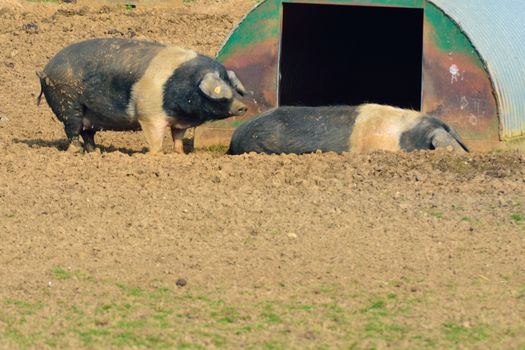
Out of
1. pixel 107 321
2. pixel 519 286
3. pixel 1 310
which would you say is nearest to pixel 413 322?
pixel 519 286

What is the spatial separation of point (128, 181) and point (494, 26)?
4.25 m

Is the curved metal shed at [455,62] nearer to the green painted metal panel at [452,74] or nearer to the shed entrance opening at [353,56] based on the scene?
the green painted metal panel at [452,74]

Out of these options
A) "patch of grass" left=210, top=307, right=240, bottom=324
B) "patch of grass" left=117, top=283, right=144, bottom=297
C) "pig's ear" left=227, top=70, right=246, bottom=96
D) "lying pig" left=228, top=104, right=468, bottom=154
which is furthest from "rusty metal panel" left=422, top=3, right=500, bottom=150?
"patch of grass" left=210, top=307, right=240, bottom=324

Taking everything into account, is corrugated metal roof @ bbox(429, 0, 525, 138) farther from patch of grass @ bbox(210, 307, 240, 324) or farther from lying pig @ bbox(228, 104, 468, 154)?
patch of grass @ bbox(210, 307, 240, 324)

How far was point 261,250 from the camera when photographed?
7.55 meters

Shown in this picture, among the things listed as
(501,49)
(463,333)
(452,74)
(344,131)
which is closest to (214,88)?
(344,131)

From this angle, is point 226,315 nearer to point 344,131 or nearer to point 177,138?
point 344,131

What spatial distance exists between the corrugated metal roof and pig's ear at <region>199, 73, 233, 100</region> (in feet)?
7.07

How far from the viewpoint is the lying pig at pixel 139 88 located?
35.4 ft

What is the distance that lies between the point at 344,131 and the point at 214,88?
1221 millimetres

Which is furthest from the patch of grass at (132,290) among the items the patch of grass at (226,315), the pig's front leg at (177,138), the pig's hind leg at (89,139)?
the pig's hind leg at (89,139)

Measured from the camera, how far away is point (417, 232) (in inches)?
312

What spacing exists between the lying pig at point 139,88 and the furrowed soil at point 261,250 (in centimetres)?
39

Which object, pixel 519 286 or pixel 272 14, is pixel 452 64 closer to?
pixel 272 14
